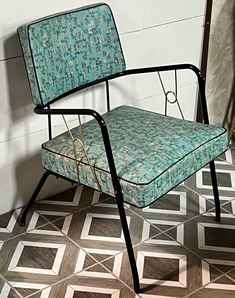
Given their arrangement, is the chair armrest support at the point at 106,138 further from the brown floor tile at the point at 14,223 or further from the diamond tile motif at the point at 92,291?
the brown floor tile at the point at 14,223

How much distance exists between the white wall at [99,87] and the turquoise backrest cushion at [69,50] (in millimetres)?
114

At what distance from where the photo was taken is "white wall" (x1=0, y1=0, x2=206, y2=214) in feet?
6.72

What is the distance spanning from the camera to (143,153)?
1844 millimetres

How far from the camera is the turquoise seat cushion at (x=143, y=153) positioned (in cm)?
177

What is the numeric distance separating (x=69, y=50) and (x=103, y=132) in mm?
408

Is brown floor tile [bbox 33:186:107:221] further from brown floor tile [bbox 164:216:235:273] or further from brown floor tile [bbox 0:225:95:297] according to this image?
brown floor tile [bbox 164:216:235:273]

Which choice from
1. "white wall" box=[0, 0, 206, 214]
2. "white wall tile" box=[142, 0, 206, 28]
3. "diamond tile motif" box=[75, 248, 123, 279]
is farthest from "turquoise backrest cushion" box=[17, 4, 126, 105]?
"diamond tile motif" box=[75, 248, 123, 279]

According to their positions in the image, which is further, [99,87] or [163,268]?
[99,87]

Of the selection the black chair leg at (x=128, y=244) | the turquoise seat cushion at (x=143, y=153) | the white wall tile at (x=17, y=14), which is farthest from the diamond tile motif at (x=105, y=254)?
→ the white wall tile at (x=17, y=14)

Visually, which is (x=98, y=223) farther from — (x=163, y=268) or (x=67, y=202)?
(x=163, y=268)

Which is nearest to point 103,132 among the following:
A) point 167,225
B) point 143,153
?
point 143,153

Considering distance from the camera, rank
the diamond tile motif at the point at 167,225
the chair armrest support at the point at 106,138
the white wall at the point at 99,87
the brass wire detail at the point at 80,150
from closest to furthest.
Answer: the chair armrest support at the point at 106,138, the brass wire detail at the point at 80,150, the white wall at the point at 99,87, the diamond tile motif at the point at 167,225

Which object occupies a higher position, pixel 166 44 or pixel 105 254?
pixel 166 44

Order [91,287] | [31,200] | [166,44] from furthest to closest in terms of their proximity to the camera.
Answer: [166,44] → [31,200] → [91,287]
